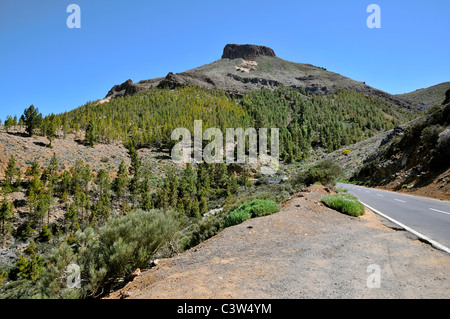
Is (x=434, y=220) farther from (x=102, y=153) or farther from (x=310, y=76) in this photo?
(x=310, y=76)

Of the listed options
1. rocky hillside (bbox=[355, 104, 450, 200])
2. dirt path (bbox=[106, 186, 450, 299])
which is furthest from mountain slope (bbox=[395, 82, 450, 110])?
Answer: dirt path (bbox=[106, 186, 450, 299])

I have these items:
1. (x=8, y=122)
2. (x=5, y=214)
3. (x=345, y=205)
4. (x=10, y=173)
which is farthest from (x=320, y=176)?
(x=8, y=122)

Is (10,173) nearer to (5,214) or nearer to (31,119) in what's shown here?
(5,214)

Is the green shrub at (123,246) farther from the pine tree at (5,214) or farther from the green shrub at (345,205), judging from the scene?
the pine tree at (5,214)

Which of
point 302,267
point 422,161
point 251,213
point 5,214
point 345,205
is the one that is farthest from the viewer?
point 5,214

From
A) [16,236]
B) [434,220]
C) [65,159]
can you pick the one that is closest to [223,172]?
[65,159]

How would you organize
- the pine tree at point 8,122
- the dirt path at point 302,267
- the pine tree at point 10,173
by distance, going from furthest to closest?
the pine tree at point 8,122, the pine tree at point 10,173, the dirt path at point 302,267

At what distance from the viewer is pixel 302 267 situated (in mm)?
4395

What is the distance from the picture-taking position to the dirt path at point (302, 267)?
11.6 feet

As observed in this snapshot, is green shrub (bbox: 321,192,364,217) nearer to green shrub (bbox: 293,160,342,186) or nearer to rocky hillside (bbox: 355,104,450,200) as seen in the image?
green shrub (bbox: 293,160,342,186)

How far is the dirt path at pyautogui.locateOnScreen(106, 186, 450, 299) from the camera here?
353 cm

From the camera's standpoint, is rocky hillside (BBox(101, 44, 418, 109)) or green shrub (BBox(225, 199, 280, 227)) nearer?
→ green shrub (BBox(225, 199, 280, 227))

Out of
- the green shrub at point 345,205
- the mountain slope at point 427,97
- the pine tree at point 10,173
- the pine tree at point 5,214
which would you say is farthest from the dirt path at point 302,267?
the mountain slope at point 427,97

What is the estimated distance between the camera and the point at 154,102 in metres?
112
